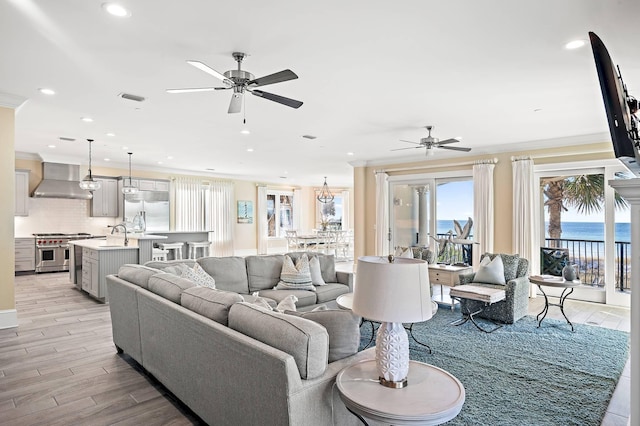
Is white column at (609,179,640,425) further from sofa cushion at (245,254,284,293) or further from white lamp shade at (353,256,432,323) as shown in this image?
sofa cushion at (245,254,284,293)

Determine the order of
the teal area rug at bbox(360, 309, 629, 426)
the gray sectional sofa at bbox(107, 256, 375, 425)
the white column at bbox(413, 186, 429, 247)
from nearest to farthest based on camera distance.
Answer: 1. the gray sectional sofa at bbox(107, 256, 375, 425)
2. the teal area rug at bbox(360, 309, 629, 426)
3. the white column at bbox(413, 186, 429, 247)

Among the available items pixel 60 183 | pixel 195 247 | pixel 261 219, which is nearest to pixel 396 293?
pixel 195 247

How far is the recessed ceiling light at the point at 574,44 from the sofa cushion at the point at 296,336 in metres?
2.89

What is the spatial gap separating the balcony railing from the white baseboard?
320 inches

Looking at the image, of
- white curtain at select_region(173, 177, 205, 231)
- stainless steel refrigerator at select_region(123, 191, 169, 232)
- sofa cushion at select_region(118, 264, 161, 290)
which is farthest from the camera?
white curtain at select_region(173, 177, 205, 231)

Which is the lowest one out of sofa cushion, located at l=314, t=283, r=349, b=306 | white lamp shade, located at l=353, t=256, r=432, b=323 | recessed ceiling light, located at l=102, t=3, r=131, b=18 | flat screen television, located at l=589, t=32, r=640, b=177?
sofa cushion, located at l=314, t=283, r=349, b=306

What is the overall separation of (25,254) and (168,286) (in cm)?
761

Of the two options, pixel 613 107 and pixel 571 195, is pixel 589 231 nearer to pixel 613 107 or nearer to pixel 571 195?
pixel 571 195

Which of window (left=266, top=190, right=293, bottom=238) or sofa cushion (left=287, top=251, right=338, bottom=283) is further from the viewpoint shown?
window (left=266, top=190, right=293, bottom=238)

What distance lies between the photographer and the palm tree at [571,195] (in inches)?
242


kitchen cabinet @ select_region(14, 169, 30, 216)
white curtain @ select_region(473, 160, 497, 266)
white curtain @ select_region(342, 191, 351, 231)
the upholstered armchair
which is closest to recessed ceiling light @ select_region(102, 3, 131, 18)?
the upholstered armchair

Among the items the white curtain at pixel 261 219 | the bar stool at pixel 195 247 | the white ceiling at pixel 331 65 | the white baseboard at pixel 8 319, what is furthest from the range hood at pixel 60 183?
the white curtain at pixel 261 219

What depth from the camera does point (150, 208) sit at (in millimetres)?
10102

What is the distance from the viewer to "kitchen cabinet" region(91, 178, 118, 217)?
942 centimetres
